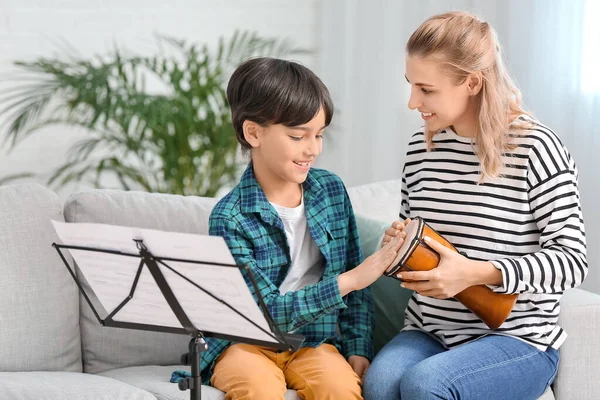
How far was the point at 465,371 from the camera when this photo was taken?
5.59 feet

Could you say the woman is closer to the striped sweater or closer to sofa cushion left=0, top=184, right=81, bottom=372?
the striped sweater

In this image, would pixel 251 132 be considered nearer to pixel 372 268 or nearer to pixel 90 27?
pixel 372 268

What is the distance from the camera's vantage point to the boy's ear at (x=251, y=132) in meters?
1.92

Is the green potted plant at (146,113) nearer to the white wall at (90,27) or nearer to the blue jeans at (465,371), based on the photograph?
the white wall at (90,27)

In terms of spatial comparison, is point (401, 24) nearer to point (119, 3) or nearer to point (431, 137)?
point (119, 3)

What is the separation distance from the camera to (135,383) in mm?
1948

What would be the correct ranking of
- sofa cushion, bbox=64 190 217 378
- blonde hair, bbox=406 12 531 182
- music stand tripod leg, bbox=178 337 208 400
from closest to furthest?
1. music stand tripod leg, bbox=178 337 208 400
2. blonde hair, bbox=406 12 531 182
3. sofa cushion, bbox=64 190 217 378

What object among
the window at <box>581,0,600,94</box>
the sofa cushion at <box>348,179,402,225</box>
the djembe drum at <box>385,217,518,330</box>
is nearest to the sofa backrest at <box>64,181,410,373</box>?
the sofa cushion at <box>348,179,402,225</box>

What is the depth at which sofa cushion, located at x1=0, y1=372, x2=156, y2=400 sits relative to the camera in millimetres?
1775

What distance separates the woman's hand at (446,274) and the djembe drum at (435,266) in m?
0.01

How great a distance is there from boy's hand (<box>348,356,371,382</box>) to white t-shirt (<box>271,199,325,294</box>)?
8.1 inches

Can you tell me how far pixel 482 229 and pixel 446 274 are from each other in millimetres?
190

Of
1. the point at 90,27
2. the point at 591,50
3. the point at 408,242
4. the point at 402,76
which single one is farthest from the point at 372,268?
the point at 90,27

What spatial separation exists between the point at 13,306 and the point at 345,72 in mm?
2481
